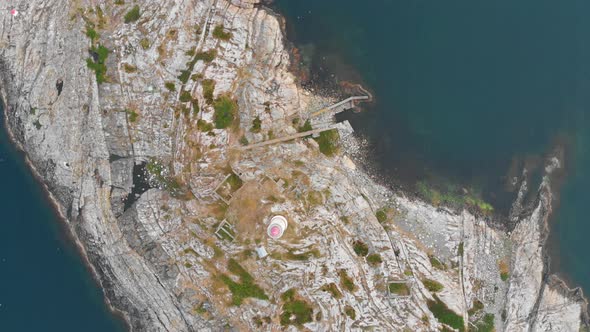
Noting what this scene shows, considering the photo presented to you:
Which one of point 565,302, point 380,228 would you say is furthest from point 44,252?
point 565,302

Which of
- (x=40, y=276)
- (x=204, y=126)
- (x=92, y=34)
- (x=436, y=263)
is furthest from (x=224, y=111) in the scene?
(x=40, y=276)

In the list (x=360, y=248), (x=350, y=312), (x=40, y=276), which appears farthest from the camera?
(x=40, y=276)

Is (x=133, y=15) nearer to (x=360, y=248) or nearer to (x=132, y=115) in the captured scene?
(x=132, y=115)

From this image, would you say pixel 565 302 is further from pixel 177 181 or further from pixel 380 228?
pixel 177 181

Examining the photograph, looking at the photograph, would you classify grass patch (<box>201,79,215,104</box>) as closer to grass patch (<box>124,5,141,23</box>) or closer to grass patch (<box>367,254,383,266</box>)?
grass patch (<box>124,5,141,23</box>)

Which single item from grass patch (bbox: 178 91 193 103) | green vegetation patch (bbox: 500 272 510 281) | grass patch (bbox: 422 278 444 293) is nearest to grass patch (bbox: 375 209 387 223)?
grass patch (bbox: 422 278 444 293)
